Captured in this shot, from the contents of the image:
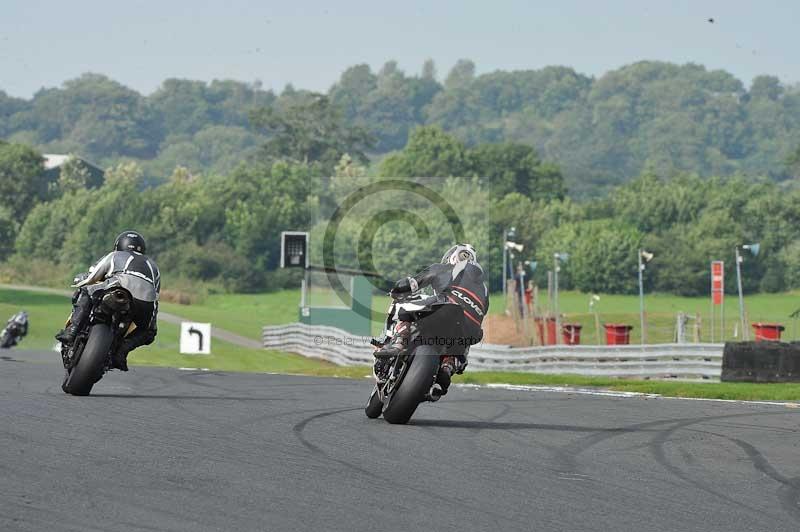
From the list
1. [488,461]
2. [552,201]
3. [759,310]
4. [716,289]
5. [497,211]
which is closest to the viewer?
[488,461]

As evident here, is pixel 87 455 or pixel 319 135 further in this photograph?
pixel 319 135

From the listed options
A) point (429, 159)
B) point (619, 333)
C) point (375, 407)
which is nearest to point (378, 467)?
point (375, 407)

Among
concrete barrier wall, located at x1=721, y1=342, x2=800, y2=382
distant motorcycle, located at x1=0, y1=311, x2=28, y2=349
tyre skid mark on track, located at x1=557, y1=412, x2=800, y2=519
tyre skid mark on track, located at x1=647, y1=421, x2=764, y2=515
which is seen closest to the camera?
tyre skid mark on track, located at x1=647, y1=421, x2=764, y2=515

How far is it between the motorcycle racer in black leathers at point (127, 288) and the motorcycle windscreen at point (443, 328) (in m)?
3.91

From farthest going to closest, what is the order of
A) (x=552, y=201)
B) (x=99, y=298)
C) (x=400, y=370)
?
(x=552, y=201) → (x=99, y=298) → (x=400, y=370)

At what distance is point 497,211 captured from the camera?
134 m

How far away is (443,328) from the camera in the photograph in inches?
523

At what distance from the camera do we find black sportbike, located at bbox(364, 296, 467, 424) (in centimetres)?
1295

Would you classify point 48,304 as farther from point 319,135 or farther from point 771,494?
point 319,135

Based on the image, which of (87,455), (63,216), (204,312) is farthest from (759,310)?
(87,455)

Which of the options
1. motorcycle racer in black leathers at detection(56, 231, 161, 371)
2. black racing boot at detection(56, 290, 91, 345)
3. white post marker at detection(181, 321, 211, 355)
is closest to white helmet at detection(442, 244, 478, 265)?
motorcycle racer in black leathers at detection(56, 231, 161, 371)

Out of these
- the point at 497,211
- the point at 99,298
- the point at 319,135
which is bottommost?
the point at 99,298

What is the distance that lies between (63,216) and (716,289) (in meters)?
102

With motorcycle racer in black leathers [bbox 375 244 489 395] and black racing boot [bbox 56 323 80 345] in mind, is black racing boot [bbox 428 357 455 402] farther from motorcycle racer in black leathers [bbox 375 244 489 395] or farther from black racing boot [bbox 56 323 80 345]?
black racing boot [bbox 56 323 80 345]
